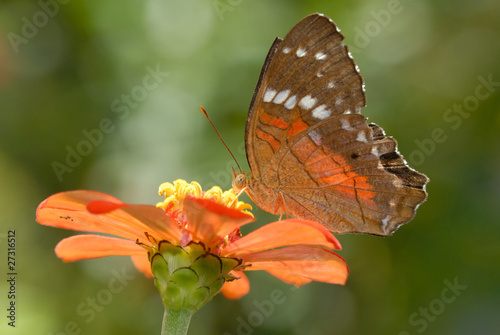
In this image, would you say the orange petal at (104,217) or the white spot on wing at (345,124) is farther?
the white spot on wing at (345,124)

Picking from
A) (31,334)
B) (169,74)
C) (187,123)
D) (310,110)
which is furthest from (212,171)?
(31,334)

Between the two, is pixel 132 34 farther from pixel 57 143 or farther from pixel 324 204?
pixel 324 204

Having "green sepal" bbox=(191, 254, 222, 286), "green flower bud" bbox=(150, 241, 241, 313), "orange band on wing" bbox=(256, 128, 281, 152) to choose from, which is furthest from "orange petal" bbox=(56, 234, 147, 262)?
"orange band on wing" bbox=(256, 128, 281, 152)

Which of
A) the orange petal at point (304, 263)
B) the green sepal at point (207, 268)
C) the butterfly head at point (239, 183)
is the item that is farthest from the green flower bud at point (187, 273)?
the butterfly head at point (239, 183)

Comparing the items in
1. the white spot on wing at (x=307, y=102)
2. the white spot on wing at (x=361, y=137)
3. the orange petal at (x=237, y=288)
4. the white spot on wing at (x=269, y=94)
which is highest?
the white spot on wing at (x=269, y=94)

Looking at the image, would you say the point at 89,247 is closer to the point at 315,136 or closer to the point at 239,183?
the point at 239,183

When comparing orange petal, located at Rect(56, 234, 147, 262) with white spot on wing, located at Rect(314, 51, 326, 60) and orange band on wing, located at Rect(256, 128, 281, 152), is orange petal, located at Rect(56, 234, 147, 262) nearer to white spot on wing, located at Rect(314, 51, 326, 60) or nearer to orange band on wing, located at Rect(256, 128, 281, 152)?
orange band on wing, located at Rect(256, 128, 281, 152)

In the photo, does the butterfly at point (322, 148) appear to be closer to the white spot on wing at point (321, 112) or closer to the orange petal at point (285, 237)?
the white spot on wing at point (321, 112)

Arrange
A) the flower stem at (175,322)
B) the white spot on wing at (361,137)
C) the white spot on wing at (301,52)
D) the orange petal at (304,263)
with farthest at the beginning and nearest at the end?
the white spot on wing at (361,137)
the white spot on wing at (301,52)
the orange petal at (304,263)
the flower stem at (175,322)
